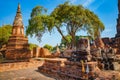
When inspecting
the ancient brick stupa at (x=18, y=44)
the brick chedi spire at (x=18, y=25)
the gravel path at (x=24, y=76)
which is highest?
the brick chedi spire at (x=18, y=25)

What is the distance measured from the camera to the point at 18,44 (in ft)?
77.5

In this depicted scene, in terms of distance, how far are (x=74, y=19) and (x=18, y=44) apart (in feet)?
31.8

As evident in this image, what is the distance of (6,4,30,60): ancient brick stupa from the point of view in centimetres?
2327

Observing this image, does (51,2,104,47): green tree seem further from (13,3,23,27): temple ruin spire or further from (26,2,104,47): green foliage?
(13,3,23,27): temple ruin spire

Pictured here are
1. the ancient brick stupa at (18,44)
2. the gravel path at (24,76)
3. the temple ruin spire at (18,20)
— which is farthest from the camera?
the temple ruin spire at (18,20)

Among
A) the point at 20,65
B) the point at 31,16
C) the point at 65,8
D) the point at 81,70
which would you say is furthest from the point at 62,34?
the point at 81,70

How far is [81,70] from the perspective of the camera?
8664 mm

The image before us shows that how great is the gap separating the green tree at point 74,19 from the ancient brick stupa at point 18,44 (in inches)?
223

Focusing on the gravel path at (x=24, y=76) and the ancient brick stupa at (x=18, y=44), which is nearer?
the gravel path at (x=24, y=76)

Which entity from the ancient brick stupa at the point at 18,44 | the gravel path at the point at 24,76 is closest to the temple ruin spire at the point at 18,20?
the ancient brick stupa at the point at 18,44

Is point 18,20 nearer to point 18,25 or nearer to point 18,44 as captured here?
point 18,25

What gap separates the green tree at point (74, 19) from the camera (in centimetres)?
2656

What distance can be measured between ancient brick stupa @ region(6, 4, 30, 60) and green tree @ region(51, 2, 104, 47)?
223 inches

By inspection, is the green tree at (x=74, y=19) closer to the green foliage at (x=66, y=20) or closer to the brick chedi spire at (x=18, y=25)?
the green foliage at (x=66, y=20)
